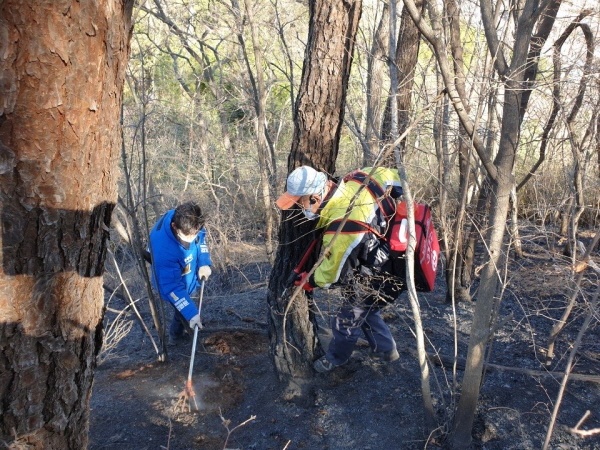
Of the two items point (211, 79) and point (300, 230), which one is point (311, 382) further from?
point (211, 79)

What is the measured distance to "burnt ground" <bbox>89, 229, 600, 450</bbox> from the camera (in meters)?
3.32

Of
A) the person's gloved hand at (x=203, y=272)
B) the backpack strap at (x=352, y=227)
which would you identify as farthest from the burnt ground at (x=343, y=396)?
the backpack strap at (x=352, y=227)

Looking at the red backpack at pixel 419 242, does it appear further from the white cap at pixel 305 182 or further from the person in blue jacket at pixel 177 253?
the person in blue jacket at pixel 177 253

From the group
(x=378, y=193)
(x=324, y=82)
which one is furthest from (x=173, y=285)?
(x=324, y=82)

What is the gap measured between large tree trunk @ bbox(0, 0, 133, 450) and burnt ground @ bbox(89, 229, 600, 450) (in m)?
1.48

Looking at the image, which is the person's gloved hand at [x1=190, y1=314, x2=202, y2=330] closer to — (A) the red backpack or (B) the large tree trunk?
(A) the red backpack

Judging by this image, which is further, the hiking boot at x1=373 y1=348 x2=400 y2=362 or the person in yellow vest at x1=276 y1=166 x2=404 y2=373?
the hiking boot at x1=373 y1=348 x2=400 y2=362

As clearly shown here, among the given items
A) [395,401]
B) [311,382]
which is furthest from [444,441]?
[311,382]

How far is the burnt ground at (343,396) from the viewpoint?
3.32 metres

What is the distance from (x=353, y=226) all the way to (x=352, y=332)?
104cm

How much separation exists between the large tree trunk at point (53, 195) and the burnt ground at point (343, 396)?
58.3 inches

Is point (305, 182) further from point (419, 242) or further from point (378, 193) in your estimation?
point (419, 242)

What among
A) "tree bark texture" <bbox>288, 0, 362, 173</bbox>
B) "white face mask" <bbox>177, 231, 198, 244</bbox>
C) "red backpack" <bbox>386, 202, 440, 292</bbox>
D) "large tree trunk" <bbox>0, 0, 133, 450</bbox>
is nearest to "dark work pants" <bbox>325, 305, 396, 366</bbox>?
"red backpack" <bbox>386, 202, 440, 292</bbox>

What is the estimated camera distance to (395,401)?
3.64m
